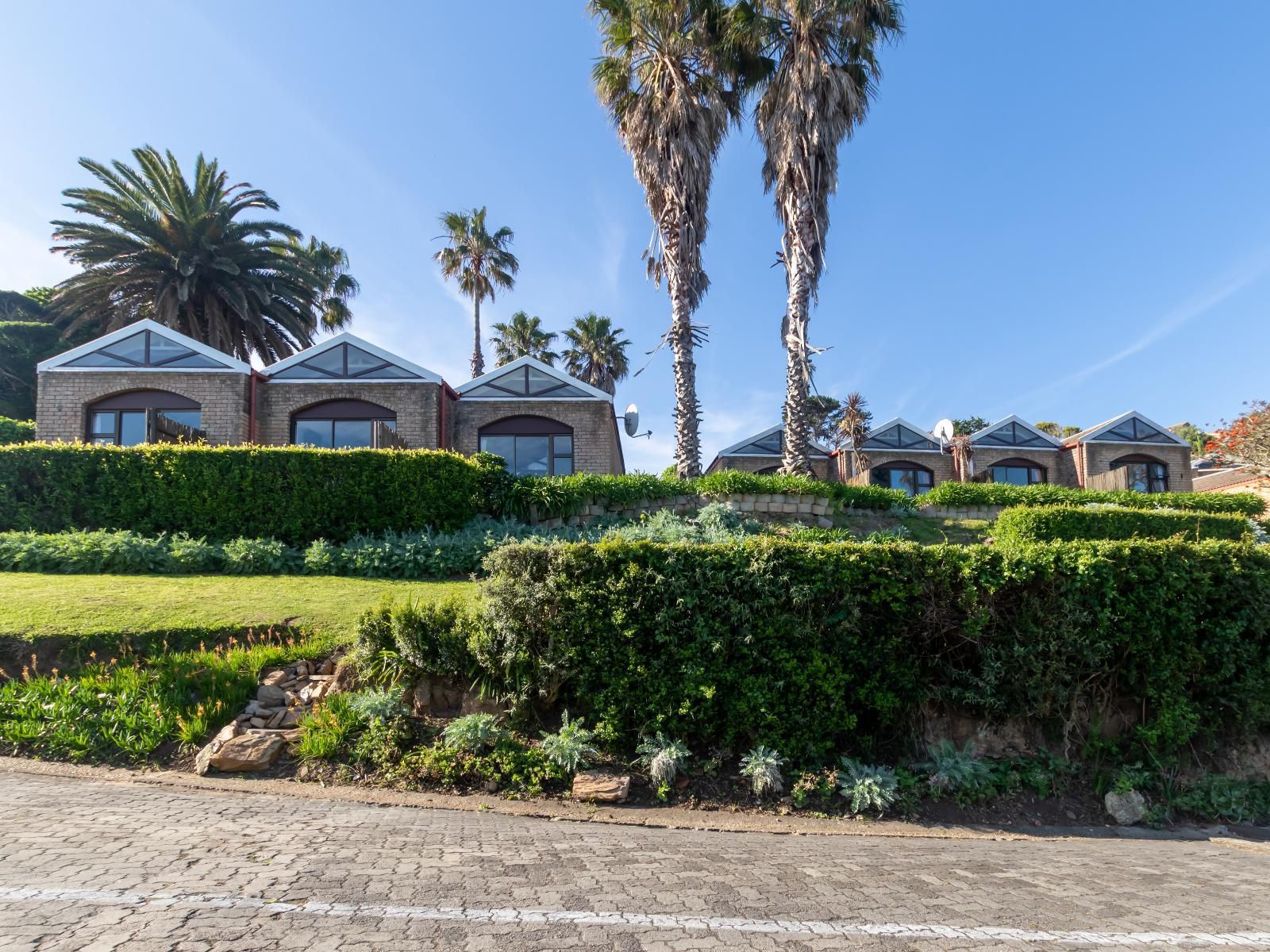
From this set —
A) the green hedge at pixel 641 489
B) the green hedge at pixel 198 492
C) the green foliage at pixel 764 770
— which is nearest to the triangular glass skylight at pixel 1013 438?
the green hedge at pixel 641 489

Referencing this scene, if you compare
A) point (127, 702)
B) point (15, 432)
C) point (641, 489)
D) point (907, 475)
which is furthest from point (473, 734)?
point (907, 475)

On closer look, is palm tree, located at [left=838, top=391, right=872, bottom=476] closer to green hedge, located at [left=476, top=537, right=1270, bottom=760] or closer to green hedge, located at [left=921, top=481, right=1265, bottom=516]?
green hedge, located at [left=921, top=481, right=1265, bottom=516]

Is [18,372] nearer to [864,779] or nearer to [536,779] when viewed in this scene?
[536,779]

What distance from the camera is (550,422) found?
1925 centimetres

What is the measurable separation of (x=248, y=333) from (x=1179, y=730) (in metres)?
27.9

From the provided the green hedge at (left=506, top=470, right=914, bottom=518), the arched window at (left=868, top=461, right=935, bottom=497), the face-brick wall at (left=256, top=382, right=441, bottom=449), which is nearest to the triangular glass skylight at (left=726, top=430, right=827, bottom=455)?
the arched window at (left=868, top=461, right=935, bottom=497)

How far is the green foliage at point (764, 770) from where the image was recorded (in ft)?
18.3

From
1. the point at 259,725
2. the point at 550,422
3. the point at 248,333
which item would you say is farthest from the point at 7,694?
the point at 248,333

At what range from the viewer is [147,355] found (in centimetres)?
1731

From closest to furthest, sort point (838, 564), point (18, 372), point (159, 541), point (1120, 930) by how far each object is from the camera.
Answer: point (1120, 930), point (838, 564), point (159, 541), point (18, 372)

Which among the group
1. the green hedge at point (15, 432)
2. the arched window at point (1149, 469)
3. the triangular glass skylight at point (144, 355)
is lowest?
the arched window at point (1149, 469)

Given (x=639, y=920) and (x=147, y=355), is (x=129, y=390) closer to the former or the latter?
(x=147, y=355)

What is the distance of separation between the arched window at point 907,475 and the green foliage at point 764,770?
88.1ft

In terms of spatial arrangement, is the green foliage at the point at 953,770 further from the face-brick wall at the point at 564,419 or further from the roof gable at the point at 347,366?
the roof gable at the point at 347,366
